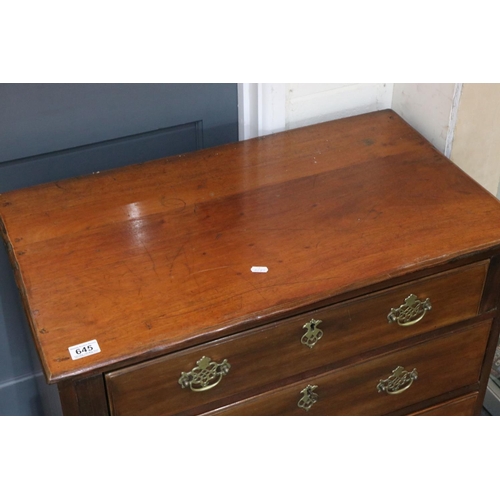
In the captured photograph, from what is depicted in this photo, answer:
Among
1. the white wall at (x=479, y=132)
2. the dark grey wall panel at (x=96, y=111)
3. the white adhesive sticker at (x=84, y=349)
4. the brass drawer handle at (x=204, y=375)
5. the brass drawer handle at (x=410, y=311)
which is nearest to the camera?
the white adhesive sticker at (x=84, y=349)

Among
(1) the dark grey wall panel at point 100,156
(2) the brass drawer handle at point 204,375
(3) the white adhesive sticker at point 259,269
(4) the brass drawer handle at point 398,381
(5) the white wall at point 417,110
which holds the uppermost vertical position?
(5) the white wall at point 417,110

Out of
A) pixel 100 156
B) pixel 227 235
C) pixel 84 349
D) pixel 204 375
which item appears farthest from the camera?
pixel 100 156

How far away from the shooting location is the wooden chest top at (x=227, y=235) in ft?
4.43

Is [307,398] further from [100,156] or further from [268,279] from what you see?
[100,156]

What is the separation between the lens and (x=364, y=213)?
5.18 ft

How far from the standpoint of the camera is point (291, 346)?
4.83ft

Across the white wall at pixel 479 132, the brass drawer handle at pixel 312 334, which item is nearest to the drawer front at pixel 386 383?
the brass drawer handle at pixel 312 334

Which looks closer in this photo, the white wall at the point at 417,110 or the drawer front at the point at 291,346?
the drawer front at the point at 291,346

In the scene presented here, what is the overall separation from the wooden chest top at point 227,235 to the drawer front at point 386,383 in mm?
223

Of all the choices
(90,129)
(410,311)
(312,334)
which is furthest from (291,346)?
(90,129)

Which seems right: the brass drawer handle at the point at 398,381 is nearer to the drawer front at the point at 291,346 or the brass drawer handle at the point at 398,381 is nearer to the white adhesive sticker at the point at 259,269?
the drawer front at the point at 291,346

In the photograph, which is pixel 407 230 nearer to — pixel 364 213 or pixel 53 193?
pixel 364 213

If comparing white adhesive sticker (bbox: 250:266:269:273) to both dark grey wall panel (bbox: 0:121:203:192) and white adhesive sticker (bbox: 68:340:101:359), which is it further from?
dark grey wall panel (bbox: 0:121:203:192)

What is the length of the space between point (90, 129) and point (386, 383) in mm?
829
